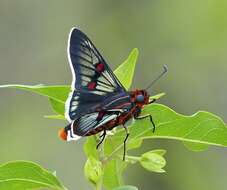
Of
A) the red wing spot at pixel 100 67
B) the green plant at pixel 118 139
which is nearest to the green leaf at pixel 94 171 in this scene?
the green plant at pixel 118 139

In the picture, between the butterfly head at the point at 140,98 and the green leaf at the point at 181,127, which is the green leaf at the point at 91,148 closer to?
the green leaf at the point at 181,127

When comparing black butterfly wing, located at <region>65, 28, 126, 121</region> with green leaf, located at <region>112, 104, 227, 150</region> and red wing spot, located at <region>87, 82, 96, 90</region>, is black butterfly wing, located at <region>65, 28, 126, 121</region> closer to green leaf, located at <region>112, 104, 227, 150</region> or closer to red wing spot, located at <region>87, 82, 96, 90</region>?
red wing spot, located at <region>87, 82, 96, 90</region>

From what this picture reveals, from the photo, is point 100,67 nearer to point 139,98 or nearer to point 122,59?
point 139,98

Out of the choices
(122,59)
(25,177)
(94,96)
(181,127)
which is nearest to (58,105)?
(94,96)

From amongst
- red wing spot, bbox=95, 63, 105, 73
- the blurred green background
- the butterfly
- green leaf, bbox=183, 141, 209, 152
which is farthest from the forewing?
the blurred green background

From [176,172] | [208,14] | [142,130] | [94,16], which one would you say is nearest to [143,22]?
[94,16]

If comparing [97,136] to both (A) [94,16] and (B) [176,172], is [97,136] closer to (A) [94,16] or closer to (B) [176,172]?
(B) [176,172]
